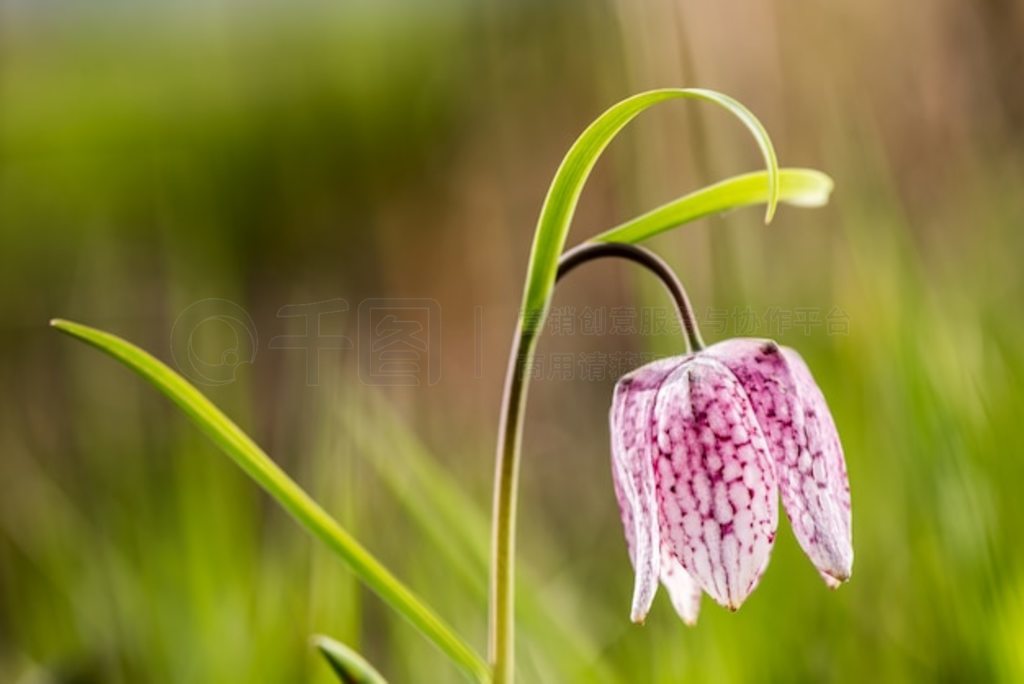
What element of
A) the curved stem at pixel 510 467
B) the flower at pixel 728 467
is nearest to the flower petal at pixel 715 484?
the flower at pixel 728 467

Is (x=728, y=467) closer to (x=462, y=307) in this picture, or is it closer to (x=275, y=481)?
(x=275, y=481)

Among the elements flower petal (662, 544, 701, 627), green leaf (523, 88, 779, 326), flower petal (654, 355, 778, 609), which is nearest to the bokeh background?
flower petal (662, 544, 701, 627)

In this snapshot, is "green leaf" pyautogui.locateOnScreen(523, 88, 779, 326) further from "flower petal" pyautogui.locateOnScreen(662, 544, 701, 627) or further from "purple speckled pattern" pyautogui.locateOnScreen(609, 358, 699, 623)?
"flower petal" pyautogui.locateOnScreen(662, 544, 701, 627)

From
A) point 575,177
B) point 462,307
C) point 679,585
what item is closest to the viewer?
point 575,177

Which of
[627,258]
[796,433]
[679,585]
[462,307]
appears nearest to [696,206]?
[627,258]

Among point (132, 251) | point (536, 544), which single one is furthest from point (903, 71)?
point (132, 251)

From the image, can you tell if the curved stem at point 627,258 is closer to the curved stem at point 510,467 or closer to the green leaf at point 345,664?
the curved stem at point 510,467

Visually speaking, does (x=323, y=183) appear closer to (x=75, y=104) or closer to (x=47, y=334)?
(x=47, y=334)
